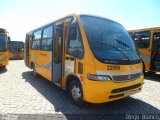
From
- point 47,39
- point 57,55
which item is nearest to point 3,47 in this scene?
point 47,39

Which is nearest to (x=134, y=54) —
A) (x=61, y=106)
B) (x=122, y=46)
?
(x=122, y=46)

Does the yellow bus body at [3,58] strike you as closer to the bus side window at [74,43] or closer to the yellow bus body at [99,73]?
the yellow bus body at [99,73]

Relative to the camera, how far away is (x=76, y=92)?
18.9ft

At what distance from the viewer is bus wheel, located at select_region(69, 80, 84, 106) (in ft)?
18.3

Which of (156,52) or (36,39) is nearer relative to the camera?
(36,39)

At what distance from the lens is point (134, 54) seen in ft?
19.4

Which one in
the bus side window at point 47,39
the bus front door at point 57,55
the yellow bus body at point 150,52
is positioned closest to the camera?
the bus front door at point 57,55

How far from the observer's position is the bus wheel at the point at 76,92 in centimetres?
559

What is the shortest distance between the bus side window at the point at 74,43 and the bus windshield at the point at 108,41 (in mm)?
320

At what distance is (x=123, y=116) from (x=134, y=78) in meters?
1.18

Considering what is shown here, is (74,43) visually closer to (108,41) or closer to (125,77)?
(108,41)

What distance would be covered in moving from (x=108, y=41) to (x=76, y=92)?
1802 millimetres

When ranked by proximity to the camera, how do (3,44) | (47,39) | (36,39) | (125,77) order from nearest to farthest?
1. (125,77)
2. (47,39)
3. (36,39)
4. (3,44)

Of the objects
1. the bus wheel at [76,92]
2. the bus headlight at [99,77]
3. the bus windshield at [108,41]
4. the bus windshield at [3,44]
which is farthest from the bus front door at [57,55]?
the bus windshield at [3,44]
